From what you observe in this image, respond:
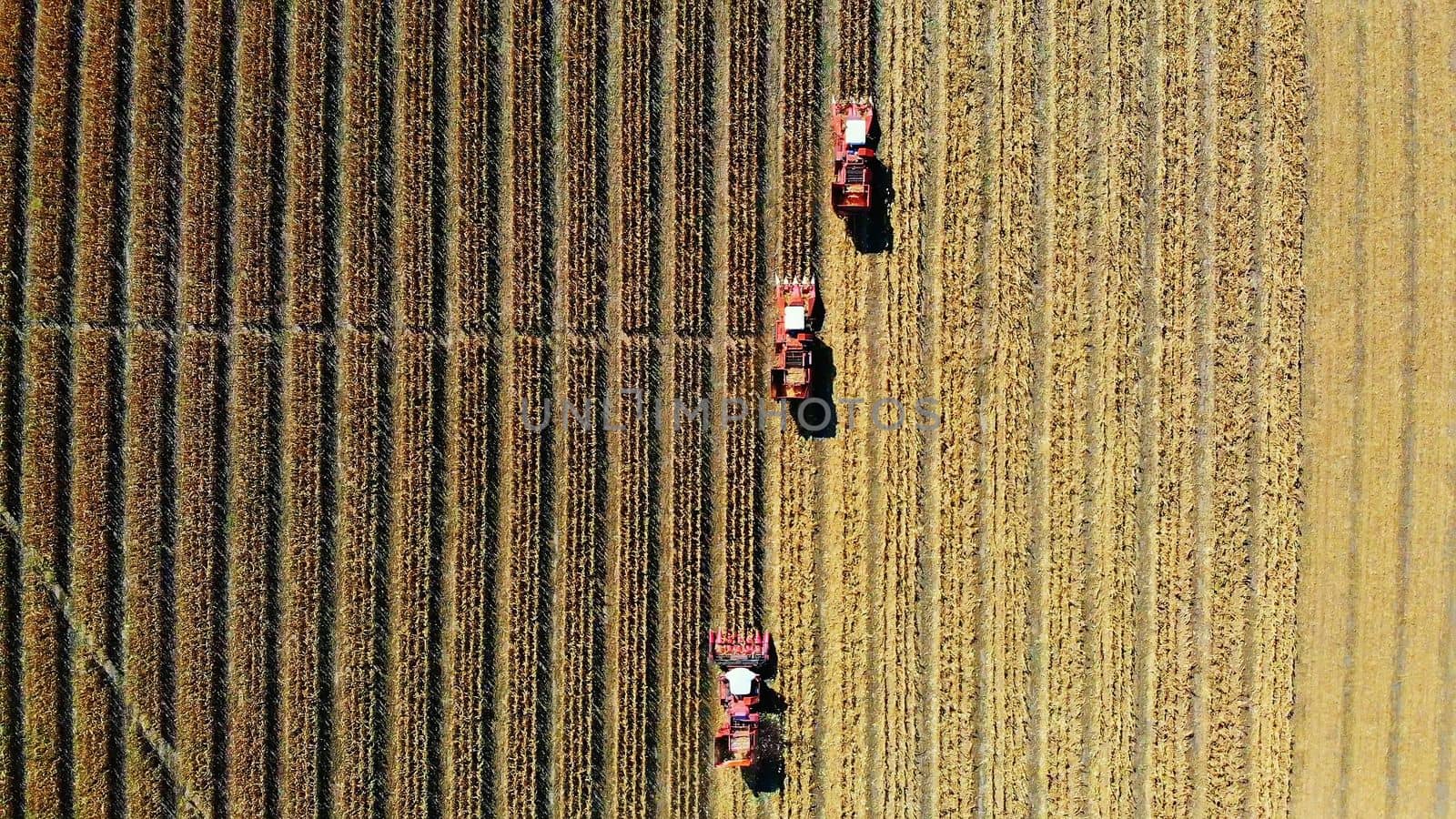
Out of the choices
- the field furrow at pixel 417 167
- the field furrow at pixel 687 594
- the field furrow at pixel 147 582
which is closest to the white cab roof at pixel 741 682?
the field furrow at pixel 687 594

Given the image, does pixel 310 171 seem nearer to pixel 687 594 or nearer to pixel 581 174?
pixel 581 174

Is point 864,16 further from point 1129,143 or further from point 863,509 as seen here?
point 863,509

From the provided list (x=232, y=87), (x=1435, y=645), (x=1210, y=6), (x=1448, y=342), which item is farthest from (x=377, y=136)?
(x=1435, y=645)

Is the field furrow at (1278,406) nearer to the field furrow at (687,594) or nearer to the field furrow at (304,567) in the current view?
the field furrow at (687,594)

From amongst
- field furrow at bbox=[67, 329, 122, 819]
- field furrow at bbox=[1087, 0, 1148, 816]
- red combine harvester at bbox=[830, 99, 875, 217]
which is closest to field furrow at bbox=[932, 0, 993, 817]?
red combine harvester at bbox=[830, 99, 875, 217]

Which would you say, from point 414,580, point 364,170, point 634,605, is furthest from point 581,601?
point 364,170

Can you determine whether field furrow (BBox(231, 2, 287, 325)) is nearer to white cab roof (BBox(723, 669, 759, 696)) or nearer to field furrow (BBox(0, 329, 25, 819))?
Answer: field furrow (BBox(0, 329, 25, 819))
